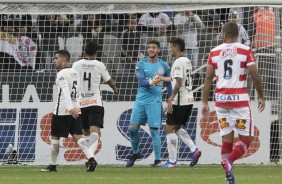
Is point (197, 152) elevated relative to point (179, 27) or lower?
lower

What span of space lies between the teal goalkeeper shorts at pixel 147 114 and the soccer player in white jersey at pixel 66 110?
1649mm

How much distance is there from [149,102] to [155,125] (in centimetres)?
46

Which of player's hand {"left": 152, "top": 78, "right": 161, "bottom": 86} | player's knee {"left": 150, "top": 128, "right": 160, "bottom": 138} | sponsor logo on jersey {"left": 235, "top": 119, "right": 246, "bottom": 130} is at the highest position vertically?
player's hand {"left": 152, "top": 78, "right": 161, "bottom": 86}

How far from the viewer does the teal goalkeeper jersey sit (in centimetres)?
1759

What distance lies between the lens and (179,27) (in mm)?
19750

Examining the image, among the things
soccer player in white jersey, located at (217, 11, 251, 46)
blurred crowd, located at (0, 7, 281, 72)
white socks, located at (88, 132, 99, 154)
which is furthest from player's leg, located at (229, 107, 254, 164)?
blurred crowd, located at (0, 7, 281, 72)

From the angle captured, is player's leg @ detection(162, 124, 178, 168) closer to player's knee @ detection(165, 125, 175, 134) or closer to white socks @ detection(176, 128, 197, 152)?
player's knee @ detection(165, 125, 175, 134)

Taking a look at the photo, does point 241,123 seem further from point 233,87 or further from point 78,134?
point 78,134

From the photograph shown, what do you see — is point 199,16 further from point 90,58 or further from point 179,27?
point 90,58

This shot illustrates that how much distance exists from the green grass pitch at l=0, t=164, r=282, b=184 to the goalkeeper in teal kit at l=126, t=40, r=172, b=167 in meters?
0.48

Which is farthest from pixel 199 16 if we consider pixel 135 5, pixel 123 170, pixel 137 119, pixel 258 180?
pixel 258 180

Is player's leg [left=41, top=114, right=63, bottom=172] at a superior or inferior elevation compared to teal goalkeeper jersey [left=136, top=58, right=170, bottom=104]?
inferior

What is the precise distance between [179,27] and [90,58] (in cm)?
344

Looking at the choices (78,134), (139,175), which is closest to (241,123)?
(139,175)
